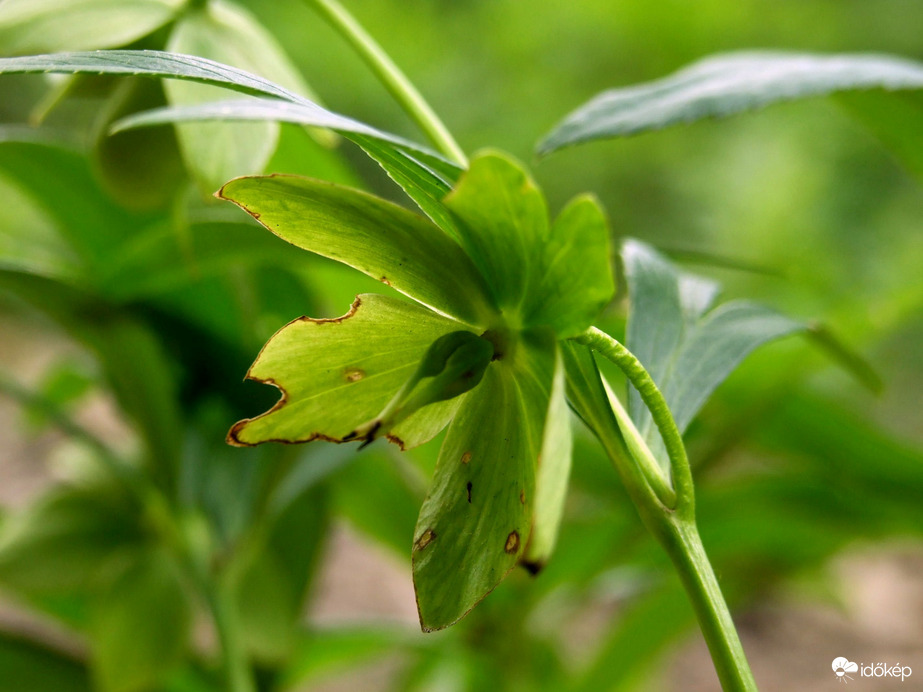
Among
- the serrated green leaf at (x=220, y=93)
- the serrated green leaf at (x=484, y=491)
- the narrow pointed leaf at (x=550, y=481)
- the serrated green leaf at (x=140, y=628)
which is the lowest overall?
the serrated green leaf at (x=140, y=628)

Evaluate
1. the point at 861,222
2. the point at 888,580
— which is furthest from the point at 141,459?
the point at 861,222

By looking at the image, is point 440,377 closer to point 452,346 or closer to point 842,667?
point 452,346

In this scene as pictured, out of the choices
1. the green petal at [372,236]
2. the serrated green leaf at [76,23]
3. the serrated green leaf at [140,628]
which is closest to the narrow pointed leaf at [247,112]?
the green petal at [372,236]

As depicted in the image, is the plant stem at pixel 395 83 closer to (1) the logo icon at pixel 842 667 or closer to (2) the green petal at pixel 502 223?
(2) the green petal at pixel 502 223

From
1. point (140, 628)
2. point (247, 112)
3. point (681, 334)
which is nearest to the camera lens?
point (247, 112)

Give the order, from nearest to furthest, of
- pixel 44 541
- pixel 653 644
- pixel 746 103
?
pixel 746 103 < pixel 44 541 < pixel 653 644

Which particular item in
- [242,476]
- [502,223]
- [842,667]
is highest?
[502,223]

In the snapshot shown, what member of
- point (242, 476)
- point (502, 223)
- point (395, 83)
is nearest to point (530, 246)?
point (502, 223)

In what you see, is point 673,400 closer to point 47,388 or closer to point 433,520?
point 433,520
